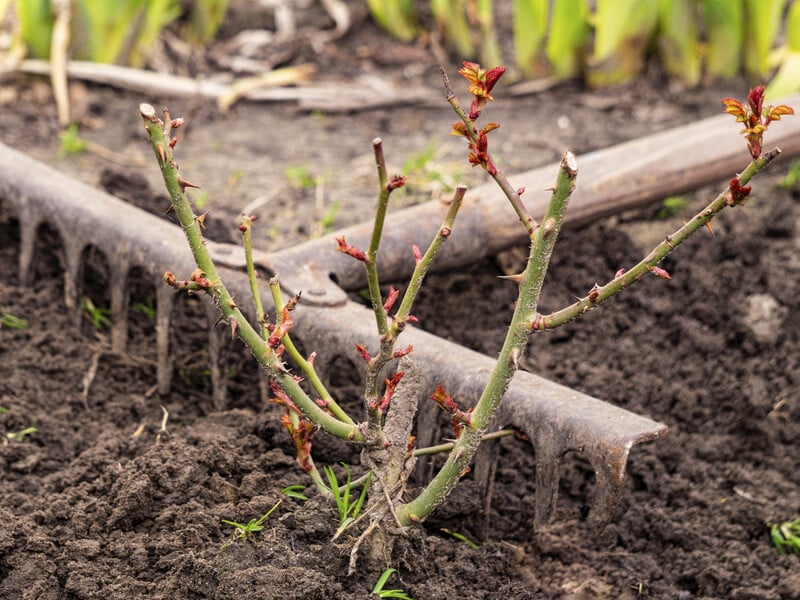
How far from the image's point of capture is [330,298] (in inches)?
84.0

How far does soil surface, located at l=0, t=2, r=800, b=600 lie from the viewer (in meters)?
1.70

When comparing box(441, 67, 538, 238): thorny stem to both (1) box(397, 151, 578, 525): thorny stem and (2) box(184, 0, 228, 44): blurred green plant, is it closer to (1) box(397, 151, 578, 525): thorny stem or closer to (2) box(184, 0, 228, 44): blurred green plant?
(1) box(397, 151, 578, 525): thorny stem

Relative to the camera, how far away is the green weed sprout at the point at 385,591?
63.2 inches

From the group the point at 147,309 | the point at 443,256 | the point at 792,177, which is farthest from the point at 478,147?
the point at 792,177

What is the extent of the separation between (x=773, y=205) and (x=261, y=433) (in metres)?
1.96

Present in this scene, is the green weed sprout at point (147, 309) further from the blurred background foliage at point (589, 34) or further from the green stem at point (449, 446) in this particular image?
the blurred background foliage at point (589, 34)

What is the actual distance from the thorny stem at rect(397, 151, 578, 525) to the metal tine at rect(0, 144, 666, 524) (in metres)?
0.24

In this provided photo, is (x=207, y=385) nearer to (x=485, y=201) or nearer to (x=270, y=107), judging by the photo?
(x=485, y=201)

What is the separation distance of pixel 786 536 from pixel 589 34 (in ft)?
9.17

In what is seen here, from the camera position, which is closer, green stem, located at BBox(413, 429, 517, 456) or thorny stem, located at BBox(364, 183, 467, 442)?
thorny stem, located at BBox(364, 183, 467, 442)

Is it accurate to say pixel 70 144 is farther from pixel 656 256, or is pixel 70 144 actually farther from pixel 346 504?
pixel 656 256

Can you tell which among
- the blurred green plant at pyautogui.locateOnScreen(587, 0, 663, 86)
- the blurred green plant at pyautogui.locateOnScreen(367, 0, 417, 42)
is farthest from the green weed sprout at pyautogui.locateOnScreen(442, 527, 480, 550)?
the blurred green plant at pyautogui.locateOnScreen(367, 0, 417, 42)

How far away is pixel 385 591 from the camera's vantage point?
5.33 ft

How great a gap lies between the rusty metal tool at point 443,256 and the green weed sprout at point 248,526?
1.33ft
